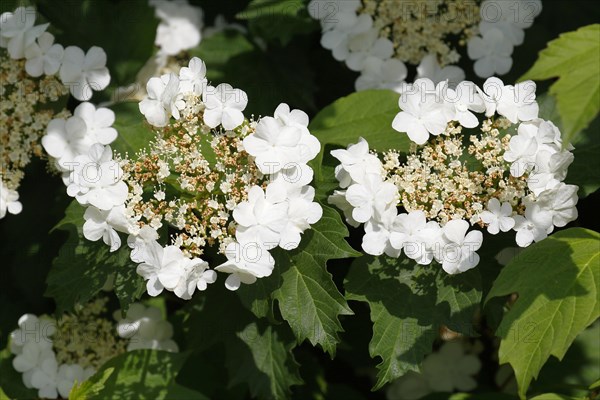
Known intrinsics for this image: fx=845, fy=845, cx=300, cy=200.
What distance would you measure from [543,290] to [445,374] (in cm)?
137

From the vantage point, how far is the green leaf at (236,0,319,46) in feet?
10.2

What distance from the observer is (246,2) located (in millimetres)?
3578

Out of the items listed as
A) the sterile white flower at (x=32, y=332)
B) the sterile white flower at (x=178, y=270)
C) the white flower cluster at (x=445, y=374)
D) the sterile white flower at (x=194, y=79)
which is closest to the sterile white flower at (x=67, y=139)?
the sterile white flower at (x=194, y=79)

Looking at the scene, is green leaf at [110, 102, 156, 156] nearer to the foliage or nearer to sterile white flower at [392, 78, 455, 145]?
the foliage

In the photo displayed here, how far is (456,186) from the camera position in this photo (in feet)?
7.32

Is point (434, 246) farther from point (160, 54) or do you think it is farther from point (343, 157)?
point (160, 54)

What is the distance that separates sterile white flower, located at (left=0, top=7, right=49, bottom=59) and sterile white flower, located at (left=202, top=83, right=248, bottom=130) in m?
0.70

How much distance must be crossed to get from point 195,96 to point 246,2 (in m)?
1.38

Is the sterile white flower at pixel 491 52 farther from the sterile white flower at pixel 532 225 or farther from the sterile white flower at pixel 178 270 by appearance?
the sterile white flower at pixel 178 270

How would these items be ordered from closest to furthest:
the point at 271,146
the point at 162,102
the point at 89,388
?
the point at 271,146 < the point at 162,102 < the point at 89,388

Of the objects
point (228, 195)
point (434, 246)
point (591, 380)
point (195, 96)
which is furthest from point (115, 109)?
point (591, 380)

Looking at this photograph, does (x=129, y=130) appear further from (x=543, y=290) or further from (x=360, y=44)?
(x=543, y=290)

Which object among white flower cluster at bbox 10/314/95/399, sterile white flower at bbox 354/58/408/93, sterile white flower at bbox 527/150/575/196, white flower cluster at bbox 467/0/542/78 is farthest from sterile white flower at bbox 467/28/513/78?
white flower cluster at bbox 10/314/95/399

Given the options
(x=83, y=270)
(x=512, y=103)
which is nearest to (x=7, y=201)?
(x=83, y=270)
